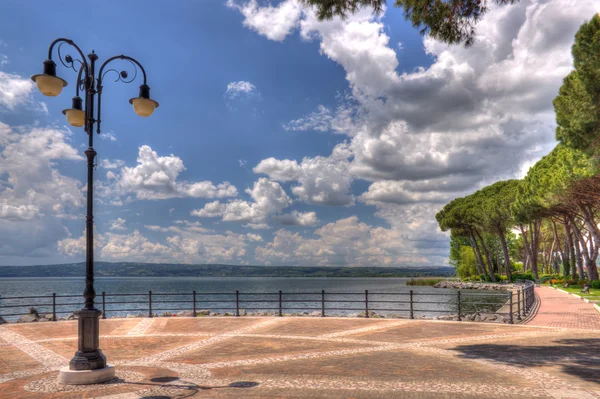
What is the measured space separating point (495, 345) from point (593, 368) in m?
2.66

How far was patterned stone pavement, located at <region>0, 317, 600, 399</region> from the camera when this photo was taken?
7.01 m

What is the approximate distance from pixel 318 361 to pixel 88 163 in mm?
6026

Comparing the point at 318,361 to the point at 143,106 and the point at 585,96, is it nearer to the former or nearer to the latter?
the point at 143,106

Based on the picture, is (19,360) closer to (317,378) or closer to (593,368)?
(317,378)

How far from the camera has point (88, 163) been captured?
26.5ft

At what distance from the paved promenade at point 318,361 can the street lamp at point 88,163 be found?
0.33m

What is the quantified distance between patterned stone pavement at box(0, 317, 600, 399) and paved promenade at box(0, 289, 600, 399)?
0.02 metres

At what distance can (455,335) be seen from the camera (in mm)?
12547

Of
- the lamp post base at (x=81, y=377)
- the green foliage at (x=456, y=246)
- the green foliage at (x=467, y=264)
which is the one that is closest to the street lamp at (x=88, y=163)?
the lamp post base at (x=81, y=377)

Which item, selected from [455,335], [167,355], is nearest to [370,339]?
[455,335]

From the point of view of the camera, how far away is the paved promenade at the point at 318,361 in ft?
23.0

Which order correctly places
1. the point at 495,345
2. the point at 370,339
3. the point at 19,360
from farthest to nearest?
the point at 370,339 < the point at 495,345 < the point at 19,360

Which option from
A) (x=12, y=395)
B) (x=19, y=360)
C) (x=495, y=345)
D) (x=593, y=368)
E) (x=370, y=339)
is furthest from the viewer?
(x=370, y=339)

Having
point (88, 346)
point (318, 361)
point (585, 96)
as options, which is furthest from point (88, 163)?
point (585, 96)
